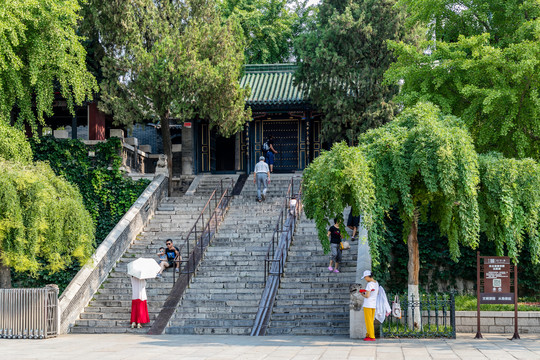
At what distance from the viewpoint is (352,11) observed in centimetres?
2567

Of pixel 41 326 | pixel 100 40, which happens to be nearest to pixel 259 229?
pixel 41 326

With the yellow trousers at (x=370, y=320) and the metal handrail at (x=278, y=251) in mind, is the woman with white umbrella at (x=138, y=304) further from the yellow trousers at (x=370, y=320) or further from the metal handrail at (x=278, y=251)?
the yellow trousers at (x=370, y=320)

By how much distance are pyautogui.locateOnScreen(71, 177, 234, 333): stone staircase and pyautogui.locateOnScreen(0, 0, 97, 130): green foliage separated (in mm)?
4923

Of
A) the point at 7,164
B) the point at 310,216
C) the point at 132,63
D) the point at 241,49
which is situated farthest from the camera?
the point at 241,49

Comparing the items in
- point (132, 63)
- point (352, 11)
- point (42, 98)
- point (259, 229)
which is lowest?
point (259, 229)

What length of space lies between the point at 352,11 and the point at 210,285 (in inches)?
530

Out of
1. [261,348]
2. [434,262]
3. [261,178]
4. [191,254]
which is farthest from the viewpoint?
[261,178]

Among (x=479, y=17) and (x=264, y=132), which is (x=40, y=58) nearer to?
(x=264, y=132)

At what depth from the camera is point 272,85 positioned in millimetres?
29859

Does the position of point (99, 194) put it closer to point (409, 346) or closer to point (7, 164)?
point (7, 164)

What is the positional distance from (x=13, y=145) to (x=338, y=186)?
396 inches

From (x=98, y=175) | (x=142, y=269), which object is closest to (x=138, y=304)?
(x=142, y=269)

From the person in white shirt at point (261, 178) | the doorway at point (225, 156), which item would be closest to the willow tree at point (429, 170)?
Answer: the person in white shirt at point (261, 178)

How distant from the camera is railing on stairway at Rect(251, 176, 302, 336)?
15375 mm
